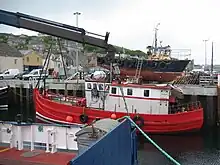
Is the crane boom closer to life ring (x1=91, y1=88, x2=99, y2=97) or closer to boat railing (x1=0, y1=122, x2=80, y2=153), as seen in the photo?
boat railing (x1=0, y1=122, x2=80, y2=153)

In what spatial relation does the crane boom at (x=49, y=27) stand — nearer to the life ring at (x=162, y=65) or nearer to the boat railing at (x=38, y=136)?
the boat railing at (x=38, y=136)

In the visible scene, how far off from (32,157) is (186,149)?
1082 cm

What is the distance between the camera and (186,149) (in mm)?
15805

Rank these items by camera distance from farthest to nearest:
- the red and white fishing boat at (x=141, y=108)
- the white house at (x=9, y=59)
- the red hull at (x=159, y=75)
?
1. the white house at (x=9, y=59)
2. the red hull at (x=159, y=75)
3. the red and white fishing boat at (x=141, y=108)

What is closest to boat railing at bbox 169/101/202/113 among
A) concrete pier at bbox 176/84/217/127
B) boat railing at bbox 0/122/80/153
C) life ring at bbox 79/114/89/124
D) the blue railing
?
concrete pier at bbox 176/84/217/127

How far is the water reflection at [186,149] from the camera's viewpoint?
14000 millimetres

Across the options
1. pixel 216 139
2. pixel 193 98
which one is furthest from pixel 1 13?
pixel 193 98

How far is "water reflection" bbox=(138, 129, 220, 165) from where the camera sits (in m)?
14.0

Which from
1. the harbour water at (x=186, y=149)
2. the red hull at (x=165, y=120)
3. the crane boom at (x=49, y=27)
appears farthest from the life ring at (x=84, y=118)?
the crane boom at (x=49, y=27)

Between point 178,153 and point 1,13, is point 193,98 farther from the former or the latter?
point 1,13

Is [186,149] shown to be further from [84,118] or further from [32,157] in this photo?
[32,157]

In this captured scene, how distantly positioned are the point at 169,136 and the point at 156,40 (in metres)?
14.2

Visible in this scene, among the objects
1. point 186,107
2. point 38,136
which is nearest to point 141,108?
point 186,107

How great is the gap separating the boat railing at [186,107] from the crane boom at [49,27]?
358 inches
